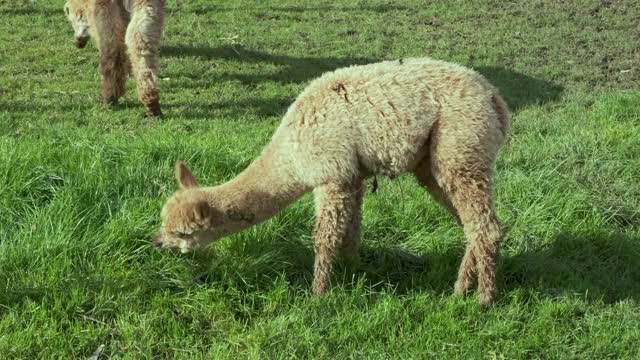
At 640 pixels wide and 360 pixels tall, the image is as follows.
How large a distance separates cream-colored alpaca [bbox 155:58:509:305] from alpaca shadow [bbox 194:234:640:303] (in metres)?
0.22

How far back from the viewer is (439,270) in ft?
16.2

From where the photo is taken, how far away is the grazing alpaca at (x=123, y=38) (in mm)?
7605

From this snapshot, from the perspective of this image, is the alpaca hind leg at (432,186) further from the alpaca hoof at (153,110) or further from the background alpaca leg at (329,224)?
the alpaca hoof at (153,110)

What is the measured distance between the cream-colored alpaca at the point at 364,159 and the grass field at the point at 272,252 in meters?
0.30

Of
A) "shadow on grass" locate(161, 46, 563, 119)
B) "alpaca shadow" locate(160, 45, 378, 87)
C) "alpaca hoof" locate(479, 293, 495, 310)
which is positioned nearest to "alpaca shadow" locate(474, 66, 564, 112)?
"shadow on grass" locate(161, 46, 563, 119)

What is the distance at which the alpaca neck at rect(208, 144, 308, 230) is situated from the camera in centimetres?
455

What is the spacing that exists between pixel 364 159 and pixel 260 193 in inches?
26.7

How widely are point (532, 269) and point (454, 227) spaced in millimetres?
628

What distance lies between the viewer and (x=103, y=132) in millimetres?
7320

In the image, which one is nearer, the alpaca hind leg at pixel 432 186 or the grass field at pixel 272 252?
the grass field at pixel 272 252

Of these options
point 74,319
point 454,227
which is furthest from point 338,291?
point 74,319

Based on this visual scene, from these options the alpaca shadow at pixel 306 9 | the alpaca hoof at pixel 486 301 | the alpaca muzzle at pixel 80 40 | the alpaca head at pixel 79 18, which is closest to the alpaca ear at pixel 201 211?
the alpaca hoof at pixel 486 301

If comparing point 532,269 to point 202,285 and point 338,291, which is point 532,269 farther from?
point 202,285

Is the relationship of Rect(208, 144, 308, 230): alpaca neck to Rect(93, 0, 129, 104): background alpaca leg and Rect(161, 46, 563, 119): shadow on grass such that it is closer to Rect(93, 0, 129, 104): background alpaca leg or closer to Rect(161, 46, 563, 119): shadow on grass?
Rect(161, 46, 563, 119): shadow on grass
